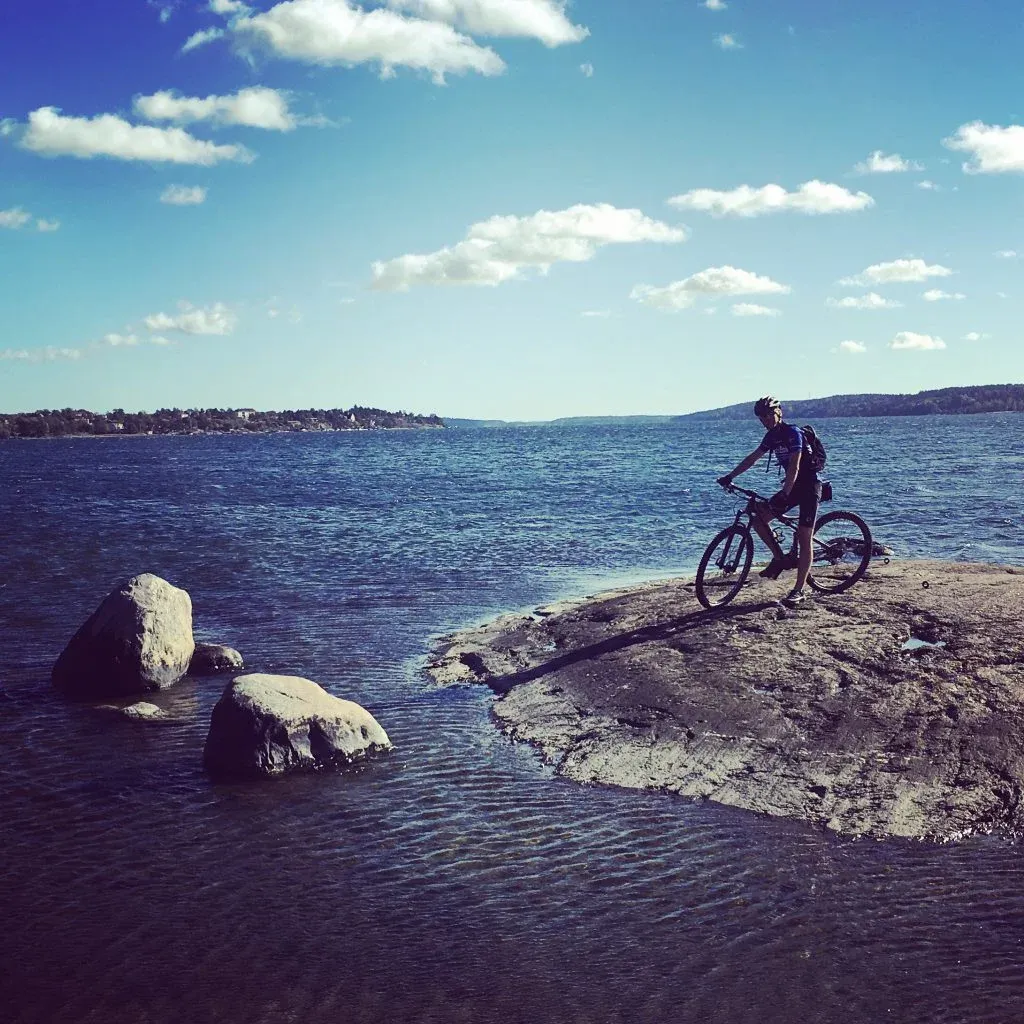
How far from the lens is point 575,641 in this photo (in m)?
11.5

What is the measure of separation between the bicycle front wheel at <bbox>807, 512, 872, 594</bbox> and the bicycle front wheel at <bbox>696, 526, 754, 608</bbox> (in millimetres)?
832

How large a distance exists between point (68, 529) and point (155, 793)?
897 inches

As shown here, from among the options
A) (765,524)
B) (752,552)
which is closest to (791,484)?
(765,524)

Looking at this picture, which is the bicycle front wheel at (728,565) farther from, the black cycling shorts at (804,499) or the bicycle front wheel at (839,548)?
the bicycle front wheel at (839,548)

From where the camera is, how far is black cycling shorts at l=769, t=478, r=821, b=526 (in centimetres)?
1128

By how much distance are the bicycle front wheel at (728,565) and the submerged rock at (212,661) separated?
5.83m

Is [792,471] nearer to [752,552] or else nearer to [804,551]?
[804,551]

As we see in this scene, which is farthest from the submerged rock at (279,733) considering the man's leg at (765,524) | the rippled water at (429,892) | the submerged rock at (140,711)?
the man's leg at (765,524)

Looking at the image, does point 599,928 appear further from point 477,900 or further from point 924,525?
point 924,525

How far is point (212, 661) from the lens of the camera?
472 inches

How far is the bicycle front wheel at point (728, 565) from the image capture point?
1169 centimetres

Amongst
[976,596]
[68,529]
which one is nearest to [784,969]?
[976,596]

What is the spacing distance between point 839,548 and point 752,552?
1.23m

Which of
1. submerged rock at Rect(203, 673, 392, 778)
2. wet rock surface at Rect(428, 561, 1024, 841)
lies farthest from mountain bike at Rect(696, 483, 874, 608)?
submerged rock at Rect(203, 673, 392, 778)
